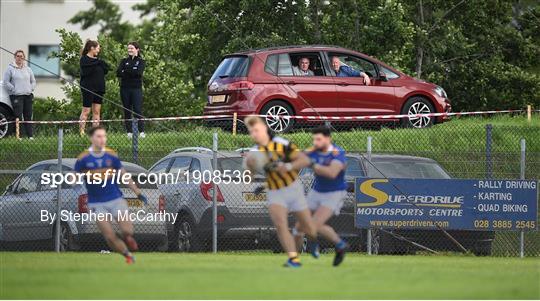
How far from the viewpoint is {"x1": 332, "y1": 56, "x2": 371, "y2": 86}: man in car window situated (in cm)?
2741

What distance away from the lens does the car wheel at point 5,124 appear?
89.1 feet

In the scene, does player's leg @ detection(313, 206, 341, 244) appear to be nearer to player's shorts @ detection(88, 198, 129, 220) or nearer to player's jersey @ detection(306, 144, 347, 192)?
player's jersey @ detection(306, 144, 347, 192)

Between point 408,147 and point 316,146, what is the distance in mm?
9355

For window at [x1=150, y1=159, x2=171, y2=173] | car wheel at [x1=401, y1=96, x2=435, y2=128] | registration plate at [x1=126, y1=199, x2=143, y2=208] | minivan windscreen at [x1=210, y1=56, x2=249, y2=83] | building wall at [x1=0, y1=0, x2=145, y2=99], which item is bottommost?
registration plate at [x1=126, y1=199, x2=143, y2=208]

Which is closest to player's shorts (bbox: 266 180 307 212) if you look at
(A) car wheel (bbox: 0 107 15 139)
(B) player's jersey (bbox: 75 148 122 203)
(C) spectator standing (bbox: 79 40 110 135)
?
(B) player's jersey (bbox: 75 148 122 203)

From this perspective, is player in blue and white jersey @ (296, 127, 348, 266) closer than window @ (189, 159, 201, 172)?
Yes

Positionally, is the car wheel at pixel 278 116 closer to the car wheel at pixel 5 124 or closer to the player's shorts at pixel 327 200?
the car wheel at pixel 5 124

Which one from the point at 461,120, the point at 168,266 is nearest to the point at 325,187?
the point at 168,266

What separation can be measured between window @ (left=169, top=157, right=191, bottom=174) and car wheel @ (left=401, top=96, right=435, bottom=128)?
20.3 ft

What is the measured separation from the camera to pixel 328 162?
1762 centimetres

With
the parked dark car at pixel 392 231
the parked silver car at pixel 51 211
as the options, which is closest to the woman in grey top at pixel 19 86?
the parked silver car at pixel 51 211

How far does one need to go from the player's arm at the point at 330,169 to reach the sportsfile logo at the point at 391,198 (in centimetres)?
531

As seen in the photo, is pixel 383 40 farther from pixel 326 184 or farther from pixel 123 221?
pixel 123 221

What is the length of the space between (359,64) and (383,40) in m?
5.00
